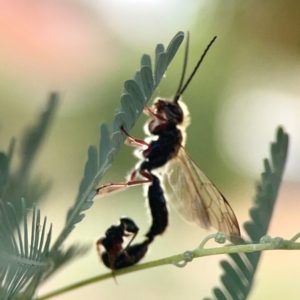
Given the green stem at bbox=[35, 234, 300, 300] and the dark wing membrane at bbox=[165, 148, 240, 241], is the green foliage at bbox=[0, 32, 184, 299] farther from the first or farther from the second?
the dark wing membrane at bbox=[165, 148, 240, 241]

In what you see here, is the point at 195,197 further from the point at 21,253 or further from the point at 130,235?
the point at 21,253

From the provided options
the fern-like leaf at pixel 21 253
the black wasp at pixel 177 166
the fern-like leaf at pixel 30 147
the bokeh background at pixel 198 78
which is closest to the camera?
the fern-like leaf at pixel 21 253

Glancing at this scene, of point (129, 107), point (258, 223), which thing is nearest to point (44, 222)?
point (129, 107)

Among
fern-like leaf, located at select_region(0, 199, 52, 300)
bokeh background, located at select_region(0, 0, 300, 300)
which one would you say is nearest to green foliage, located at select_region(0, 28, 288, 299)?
fern-like leaf, located at select_region(0, 199, 52, 300)

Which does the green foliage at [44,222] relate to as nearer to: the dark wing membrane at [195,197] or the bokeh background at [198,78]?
the dark wing membrane at [195,197]

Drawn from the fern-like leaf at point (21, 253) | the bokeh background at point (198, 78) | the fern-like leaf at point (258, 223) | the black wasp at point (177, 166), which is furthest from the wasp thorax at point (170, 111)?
the bokeh background at point (198, 78)

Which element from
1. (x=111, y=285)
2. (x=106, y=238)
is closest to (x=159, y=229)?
(x=106, y=238)
